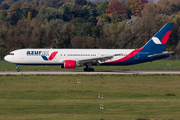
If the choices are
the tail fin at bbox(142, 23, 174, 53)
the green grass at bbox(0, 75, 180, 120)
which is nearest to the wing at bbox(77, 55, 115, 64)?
the tail fin at bbox(142, 23, 174, 53)

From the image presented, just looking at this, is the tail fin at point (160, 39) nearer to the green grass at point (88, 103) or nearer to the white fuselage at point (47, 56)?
the white fuselage at point (47, 56)

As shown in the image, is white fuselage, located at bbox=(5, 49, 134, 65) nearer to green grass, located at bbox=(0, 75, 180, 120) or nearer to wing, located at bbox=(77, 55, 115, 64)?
wing, located at bbox=(77, 55, 115, 64)

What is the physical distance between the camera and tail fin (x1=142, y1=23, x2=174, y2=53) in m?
54.6

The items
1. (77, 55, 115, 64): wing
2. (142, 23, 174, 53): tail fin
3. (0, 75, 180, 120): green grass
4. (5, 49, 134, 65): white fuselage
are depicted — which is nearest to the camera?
(0, 75, 180, 120): green grass

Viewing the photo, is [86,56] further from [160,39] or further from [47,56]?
[160,39]

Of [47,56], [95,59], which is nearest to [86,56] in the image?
[95,59]

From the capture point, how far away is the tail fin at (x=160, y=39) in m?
54.6

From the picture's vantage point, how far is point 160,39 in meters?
54.7

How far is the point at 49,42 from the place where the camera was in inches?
4510

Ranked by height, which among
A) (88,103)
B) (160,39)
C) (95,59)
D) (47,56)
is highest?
(160,39)

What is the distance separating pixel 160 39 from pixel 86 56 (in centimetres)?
1311

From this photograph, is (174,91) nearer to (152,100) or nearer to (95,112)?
(152,100)

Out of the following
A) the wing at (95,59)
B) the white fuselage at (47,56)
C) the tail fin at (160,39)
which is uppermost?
the tail fin at (160,39)

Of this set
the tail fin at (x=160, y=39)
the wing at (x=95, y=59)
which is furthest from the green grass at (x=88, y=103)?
the tail fin at (x=160, y=39)
